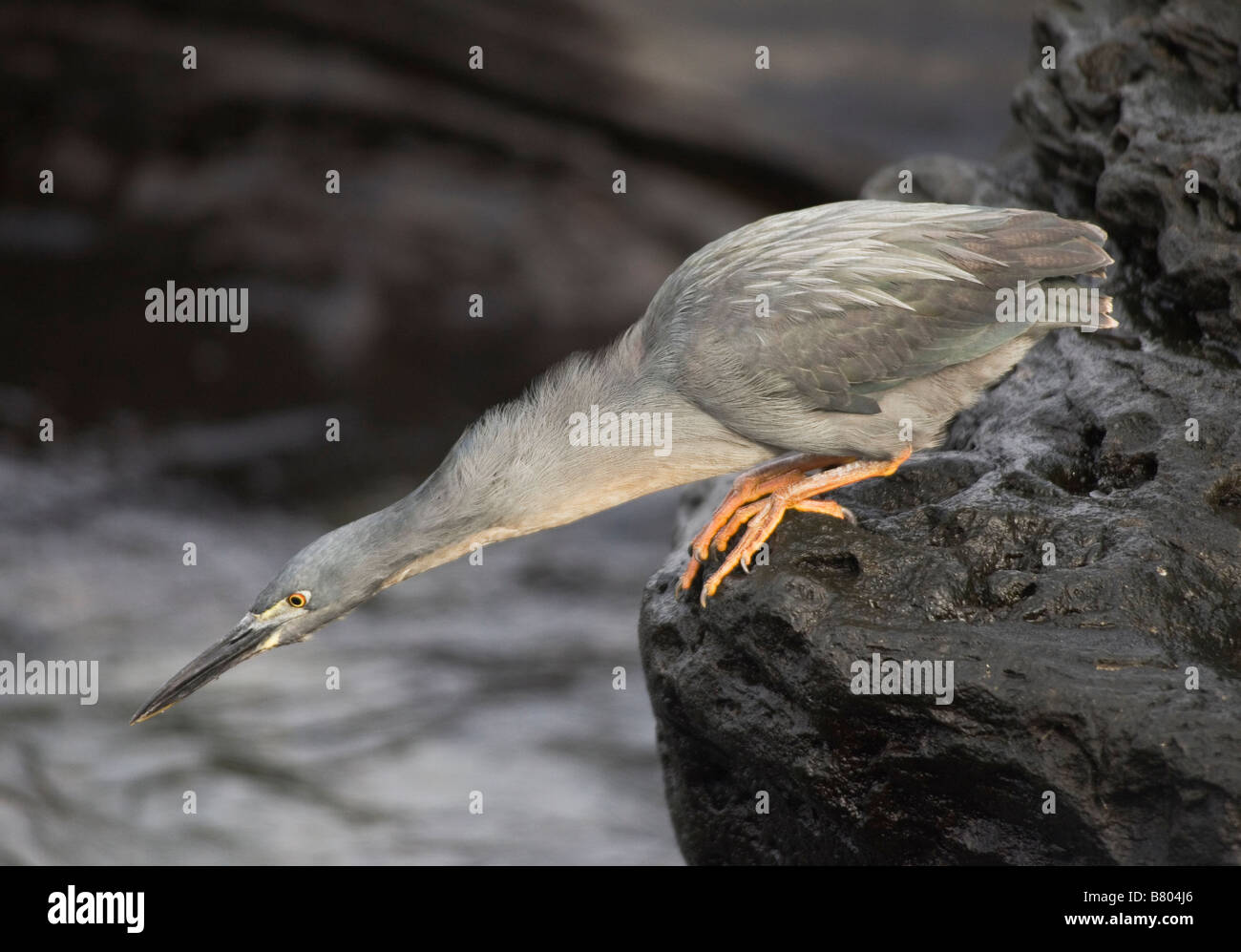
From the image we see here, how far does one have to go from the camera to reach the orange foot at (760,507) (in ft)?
14.7

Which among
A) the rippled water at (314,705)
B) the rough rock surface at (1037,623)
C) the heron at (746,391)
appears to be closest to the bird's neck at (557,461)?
the heron at (746,391)

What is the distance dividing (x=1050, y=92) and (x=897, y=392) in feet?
6.62

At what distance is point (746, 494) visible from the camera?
197 inches

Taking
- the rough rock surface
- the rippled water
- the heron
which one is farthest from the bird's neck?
the rippled water

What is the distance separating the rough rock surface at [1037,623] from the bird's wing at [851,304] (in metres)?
0.42

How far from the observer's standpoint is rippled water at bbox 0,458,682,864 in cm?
726

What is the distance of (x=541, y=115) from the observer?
11867 mm

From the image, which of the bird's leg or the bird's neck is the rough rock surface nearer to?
the bird's leg

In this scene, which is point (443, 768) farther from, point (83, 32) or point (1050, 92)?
point (83, 32)

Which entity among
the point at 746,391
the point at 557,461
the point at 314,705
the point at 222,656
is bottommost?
the point at 314,705

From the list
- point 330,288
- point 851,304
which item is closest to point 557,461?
point 851,304

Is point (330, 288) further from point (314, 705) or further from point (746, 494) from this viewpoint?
point (746, 494)

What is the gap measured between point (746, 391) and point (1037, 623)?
4.11 ft

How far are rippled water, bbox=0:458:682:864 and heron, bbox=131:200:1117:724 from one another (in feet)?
8.93
